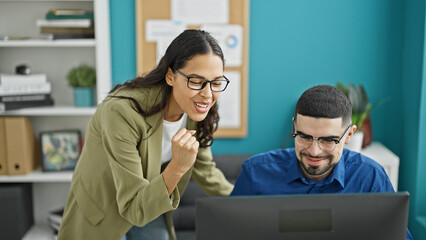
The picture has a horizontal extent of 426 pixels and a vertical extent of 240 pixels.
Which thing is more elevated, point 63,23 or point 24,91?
point 63,23

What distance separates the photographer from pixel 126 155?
147 cm

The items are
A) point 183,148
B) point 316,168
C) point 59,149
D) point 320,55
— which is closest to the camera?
point 183,148

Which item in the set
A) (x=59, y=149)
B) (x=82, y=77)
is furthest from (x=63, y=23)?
(x=59, y=149)

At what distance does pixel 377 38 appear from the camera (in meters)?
2.90

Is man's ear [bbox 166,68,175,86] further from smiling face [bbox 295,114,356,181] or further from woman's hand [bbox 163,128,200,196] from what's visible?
smiling face [bbox 295,114,356,181]

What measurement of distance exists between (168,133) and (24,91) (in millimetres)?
1411

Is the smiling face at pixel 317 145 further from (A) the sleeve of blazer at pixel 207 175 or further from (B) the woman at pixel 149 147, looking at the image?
(A) the sleeve of blazer at pixel 207 175

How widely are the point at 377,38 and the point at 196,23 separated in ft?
3.77

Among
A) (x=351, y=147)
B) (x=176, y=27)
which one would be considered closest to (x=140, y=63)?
(x=176, y=27)

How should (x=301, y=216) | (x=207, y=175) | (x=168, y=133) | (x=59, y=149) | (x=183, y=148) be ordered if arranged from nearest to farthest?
(x=301, y=216), (x=183, y=148), (x=168, y=133), (x=207, y=175), (x=59, y=149)

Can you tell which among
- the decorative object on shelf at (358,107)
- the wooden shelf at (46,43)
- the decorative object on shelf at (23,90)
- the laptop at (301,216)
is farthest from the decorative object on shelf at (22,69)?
the laptop at (301,216)

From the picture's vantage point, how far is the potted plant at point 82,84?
109 inches

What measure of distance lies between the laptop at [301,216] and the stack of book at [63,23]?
81.1 inches

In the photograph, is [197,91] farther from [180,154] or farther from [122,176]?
[122,176]
